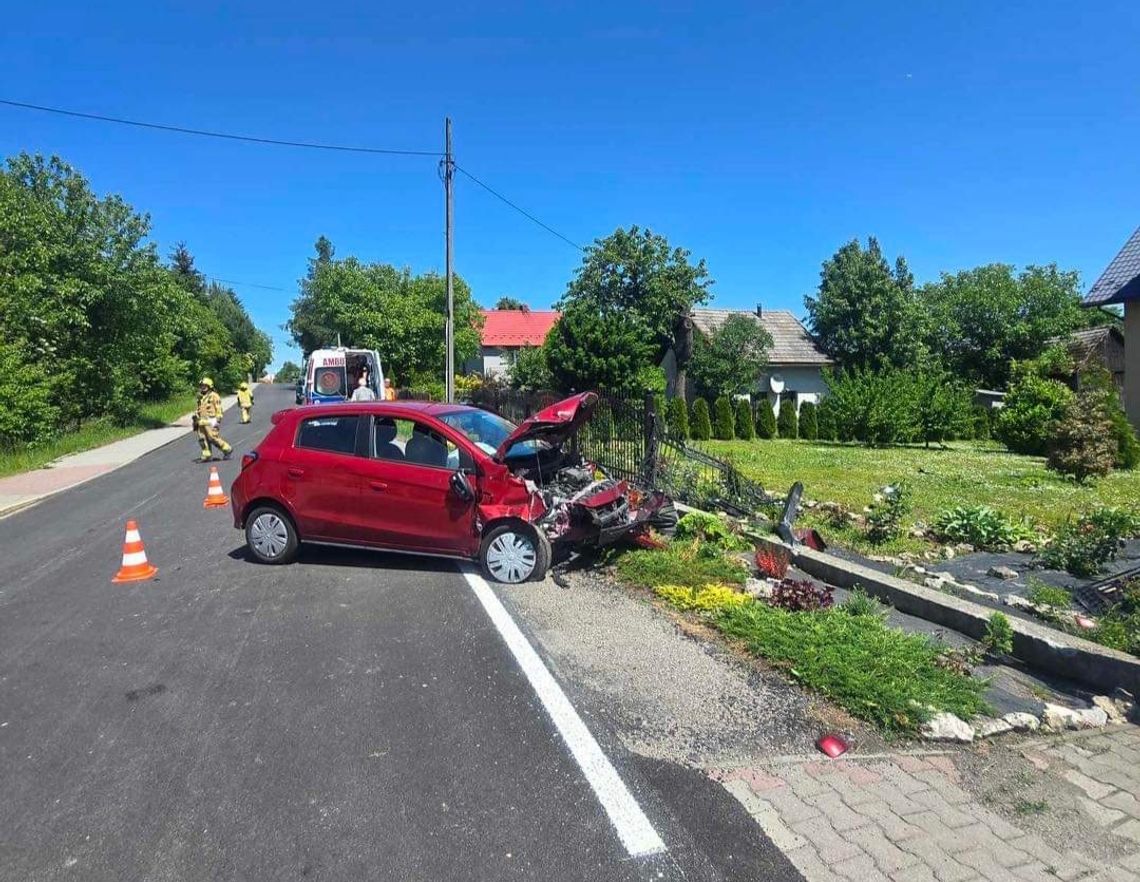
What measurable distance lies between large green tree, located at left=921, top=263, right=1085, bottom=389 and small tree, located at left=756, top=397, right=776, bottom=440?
1377cm

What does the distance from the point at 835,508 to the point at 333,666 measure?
21.7 ft

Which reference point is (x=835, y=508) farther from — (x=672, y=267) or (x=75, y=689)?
(x=672, y=267)

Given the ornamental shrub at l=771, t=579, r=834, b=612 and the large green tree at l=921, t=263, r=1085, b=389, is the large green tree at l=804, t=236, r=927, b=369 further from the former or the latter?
the ornamental shrub at l=771, t=579, r=834, b=612

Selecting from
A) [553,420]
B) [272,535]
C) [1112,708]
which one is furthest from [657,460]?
[1112,708]

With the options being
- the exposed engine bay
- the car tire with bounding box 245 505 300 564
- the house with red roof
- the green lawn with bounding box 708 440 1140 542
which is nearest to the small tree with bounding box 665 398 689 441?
the green lawn with bounding box 708 440 1140 542

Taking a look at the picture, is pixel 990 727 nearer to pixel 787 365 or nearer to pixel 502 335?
pixel 787 365

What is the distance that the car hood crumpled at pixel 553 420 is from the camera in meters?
6.47

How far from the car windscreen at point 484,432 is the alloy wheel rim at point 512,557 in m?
0.82

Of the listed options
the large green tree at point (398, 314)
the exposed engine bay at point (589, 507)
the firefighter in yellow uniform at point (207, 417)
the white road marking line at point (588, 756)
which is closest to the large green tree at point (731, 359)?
the large green tree at point (398, 314)

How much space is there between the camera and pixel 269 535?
23.7 ft

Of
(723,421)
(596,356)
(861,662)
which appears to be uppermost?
(596,356)

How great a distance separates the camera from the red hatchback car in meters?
6.50

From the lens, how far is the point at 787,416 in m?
27.7

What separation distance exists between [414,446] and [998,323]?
38.1m
